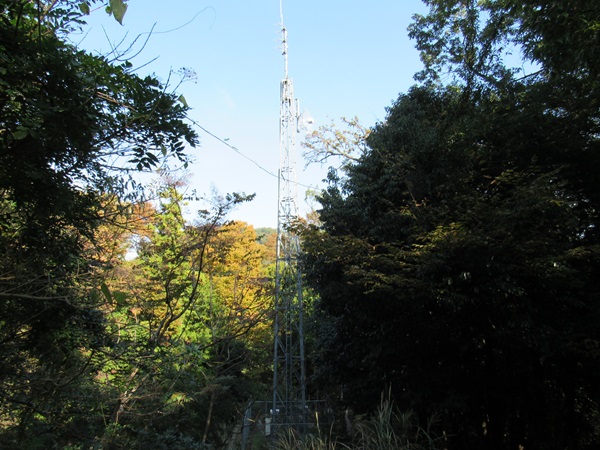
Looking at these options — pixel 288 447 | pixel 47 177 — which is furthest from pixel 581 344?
pixel 47 177

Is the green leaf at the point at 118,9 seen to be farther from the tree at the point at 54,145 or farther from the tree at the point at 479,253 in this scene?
the tree at the point at 479,253

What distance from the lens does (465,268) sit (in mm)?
6355

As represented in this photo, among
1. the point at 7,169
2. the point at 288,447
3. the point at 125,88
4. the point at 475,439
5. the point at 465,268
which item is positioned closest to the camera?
the point at 7,169

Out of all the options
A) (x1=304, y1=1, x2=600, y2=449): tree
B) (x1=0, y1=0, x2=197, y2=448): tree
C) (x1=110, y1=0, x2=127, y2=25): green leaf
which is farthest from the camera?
(x1=304, y1=1, x2=600, y2=449): tree

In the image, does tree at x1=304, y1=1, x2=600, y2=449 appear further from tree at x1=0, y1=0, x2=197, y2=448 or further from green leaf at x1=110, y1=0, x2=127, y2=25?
green leaf at x1=110, y1=0, x2=127, y2=25

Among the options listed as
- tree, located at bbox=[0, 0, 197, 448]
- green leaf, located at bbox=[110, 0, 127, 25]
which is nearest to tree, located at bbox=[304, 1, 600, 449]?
tree, located at bbox=[0, 0, 197, 448]

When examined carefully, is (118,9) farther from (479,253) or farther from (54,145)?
(479,253)

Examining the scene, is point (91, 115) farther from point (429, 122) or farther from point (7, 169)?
point (429, 122)

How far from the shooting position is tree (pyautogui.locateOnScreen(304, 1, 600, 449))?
615 centimetres

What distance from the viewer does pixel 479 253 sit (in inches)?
243

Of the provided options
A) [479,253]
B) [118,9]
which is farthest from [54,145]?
[479,253]

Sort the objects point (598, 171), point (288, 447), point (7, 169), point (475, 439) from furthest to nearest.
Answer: point (475, 439)
point (598, 171)
point (288, 447)
point (7, 169)

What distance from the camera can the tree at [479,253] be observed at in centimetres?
615

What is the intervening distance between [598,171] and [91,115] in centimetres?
774
